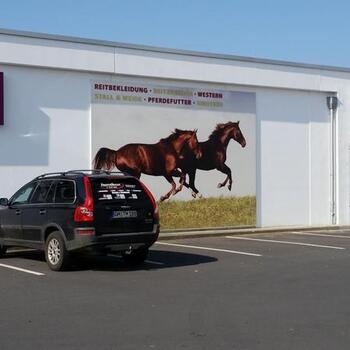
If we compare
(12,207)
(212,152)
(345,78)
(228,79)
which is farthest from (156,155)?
(345,78)

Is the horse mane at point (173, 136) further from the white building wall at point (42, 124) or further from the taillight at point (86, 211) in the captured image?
the taillight at point (86, 211)

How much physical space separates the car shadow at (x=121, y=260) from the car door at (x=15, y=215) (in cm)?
81

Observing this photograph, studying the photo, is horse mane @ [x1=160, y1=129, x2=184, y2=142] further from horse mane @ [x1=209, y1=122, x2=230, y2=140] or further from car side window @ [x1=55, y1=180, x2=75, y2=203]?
car side window @ [x1=55, y1=180, x2=75, y2=203]

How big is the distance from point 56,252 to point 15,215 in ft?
5.34

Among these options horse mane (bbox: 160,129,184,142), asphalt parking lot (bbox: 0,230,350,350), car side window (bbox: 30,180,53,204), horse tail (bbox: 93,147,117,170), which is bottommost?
asphalt parking lot (bbox: 0,230,350,350)

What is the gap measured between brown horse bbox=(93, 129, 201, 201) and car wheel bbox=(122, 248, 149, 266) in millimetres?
5746

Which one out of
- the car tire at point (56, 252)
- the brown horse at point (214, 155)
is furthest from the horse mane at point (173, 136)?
the car tire at point (56, 252)

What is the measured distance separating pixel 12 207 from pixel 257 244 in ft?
21.5

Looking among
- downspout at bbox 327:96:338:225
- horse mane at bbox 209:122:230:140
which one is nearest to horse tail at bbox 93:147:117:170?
horse mane at bbox 209:122:230:140

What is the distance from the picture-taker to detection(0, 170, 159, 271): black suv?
10.8 meters

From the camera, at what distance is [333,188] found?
2205 centimetres

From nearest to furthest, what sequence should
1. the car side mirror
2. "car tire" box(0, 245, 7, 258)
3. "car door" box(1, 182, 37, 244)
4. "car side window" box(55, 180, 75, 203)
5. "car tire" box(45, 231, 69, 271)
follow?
1. "car tire" box(45, 231, 69, 271)
2. "car side window" box(55, 180, 75, 203)
3. "car door" box(1, 182, 37, 244)
4. the car side mirror
5. "car tire" box(0, 245, 7, 258)

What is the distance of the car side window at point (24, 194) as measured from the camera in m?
12.4

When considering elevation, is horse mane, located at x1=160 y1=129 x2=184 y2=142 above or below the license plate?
above
